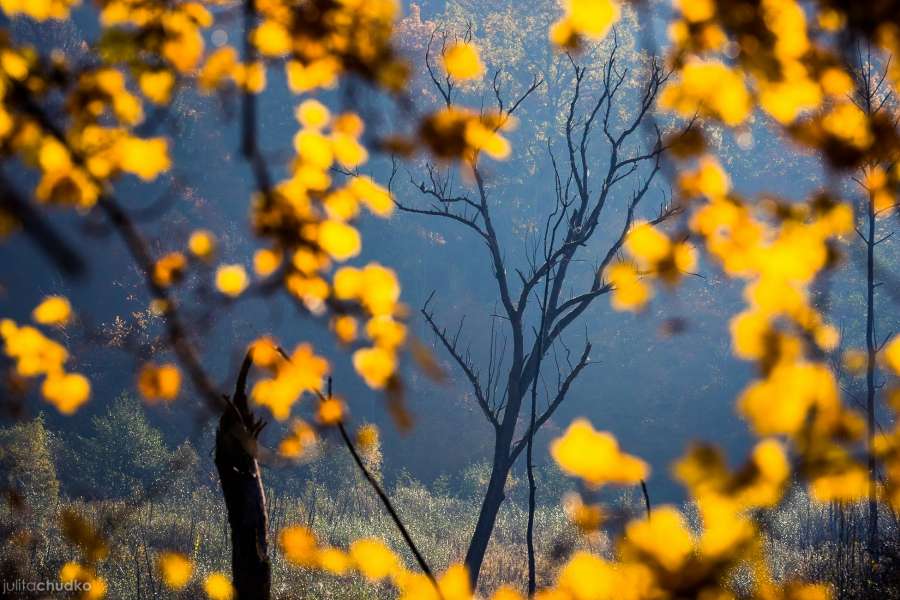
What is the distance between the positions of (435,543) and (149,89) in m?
8.39

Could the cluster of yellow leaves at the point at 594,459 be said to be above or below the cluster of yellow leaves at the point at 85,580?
below

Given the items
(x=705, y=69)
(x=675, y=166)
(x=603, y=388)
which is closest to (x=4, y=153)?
(x=705, y=69)

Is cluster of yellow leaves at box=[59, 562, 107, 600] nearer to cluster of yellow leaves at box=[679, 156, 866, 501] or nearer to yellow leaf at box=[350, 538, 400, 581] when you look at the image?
yellow leaf at box=[350, 538, 400, 581]

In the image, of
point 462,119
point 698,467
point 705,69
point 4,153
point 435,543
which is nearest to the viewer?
point 698,467

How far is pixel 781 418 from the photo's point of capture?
147cm

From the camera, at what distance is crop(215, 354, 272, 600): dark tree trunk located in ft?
5.76

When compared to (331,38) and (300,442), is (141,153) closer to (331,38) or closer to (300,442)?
(331,38)

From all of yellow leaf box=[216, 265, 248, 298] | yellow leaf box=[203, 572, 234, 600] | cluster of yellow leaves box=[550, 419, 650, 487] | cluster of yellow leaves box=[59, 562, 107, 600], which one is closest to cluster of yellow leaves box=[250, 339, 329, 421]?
yellow leaf box=[216, 265, 248, 298]

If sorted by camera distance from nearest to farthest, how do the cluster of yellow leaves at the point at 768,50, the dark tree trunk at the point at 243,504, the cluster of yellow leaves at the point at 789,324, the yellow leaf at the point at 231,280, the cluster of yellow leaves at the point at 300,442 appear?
1. the cluster of yellow leaves at the point at 789,324
2. the dark tree trunk at the point at 243,504
3. the cluster of yellow leaves at the point at 768,50
4. the cluster of yellow leaves at the point at 300,442
5. the yellow leaf at the point at 231,280

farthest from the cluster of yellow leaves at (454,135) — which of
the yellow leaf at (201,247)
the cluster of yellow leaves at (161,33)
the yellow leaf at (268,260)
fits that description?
the yellow leaf at (201,247)

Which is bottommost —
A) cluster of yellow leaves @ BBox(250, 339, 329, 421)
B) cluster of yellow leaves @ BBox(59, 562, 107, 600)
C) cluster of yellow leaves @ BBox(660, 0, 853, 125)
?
cluster of yellow leaves @ BBox(59, 562, 107, 600)

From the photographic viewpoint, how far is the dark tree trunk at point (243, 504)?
176cm

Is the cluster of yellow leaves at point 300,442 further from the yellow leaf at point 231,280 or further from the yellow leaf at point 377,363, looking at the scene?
the yellow leaf at point 231,280

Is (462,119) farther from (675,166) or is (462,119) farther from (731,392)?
(731,392)
